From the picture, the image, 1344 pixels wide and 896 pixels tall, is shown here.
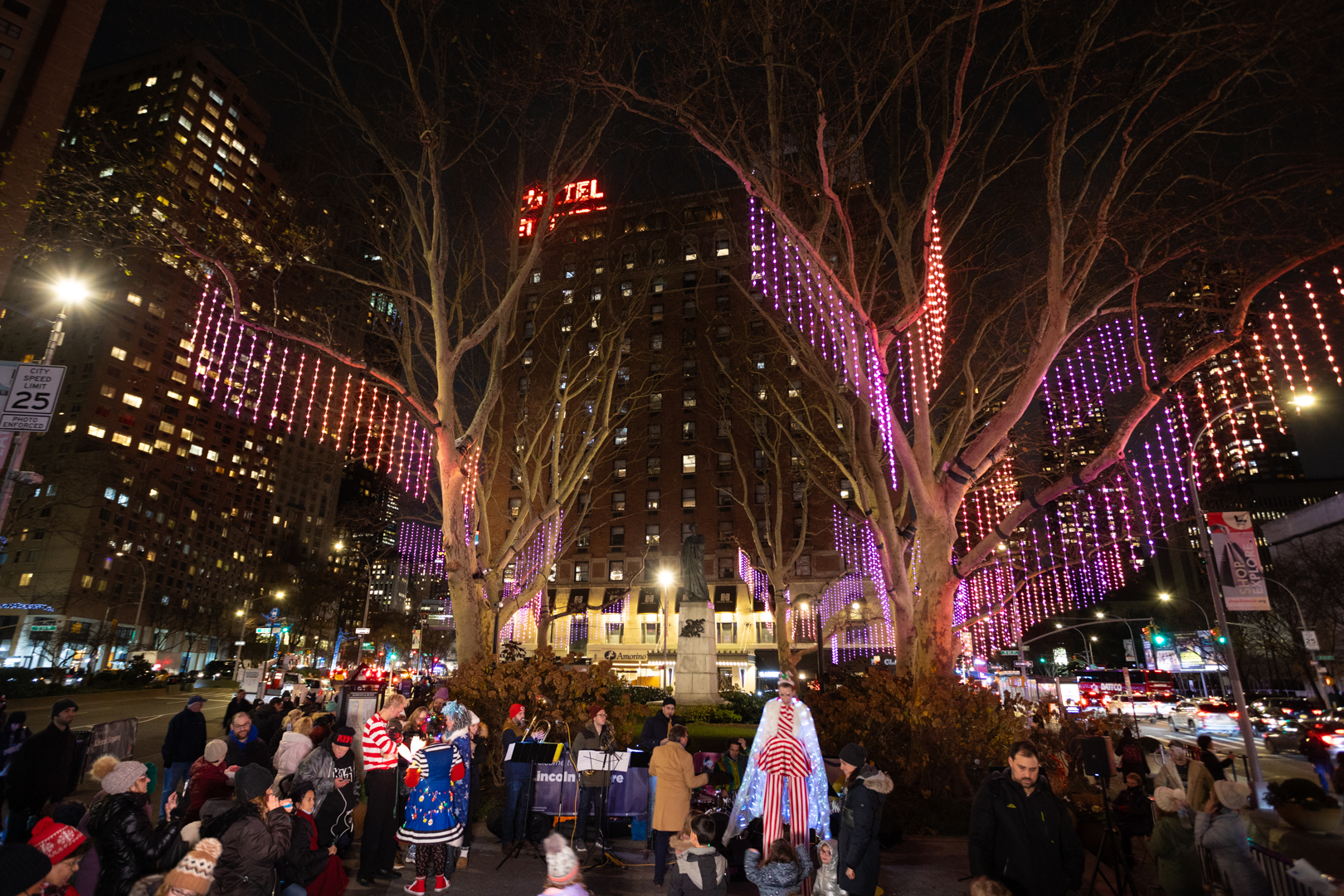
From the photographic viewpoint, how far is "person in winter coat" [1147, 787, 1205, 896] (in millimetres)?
6941

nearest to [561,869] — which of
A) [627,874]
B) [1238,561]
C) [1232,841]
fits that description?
[627,874]

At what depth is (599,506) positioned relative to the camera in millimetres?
61312

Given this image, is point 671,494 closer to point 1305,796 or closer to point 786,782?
point 1305,796

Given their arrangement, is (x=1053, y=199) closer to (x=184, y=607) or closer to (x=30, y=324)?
(x=184, y=607)

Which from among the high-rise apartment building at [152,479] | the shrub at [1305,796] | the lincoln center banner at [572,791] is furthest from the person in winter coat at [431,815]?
the high-rise apartment building at [152,479]

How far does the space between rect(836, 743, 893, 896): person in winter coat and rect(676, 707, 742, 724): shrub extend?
15.7m

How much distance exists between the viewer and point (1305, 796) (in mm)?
7824

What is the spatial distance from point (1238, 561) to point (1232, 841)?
36.0 feet

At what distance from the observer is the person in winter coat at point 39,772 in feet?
26.0

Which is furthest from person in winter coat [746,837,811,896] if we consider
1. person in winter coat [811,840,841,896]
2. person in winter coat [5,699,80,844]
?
person in winter coat [5,699,80,844]

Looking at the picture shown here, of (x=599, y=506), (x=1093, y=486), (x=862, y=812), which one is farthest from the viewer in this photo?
(x=599, y=506)

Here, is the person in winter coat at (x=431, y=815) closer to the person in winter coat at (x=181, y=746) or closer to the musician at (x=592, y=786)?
the musician at (x=592, y=786)

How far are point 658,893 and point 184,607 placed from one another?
10074cm

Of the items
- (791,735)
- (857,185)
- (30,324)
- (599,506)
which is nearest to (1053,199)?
(857,185)
